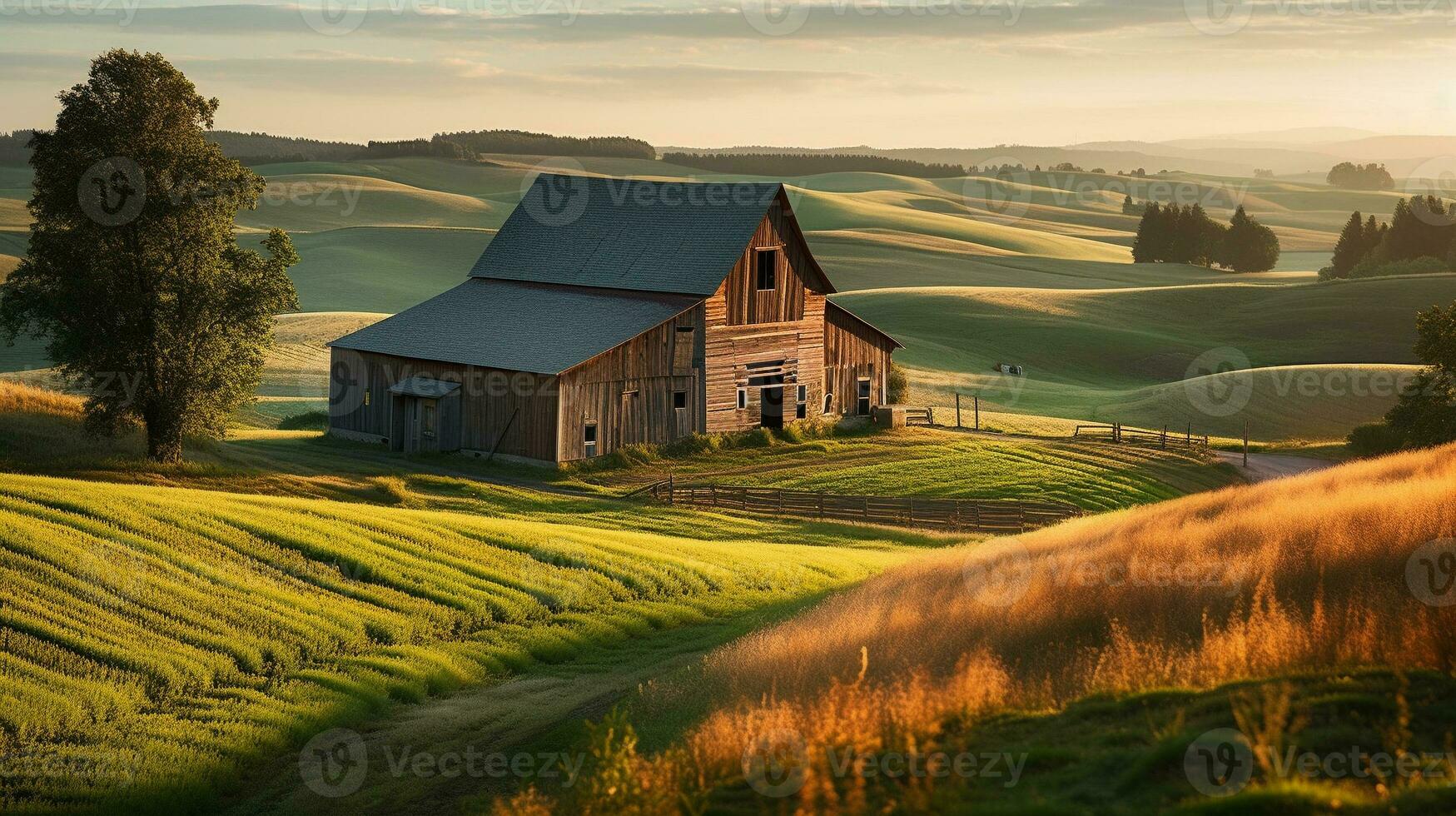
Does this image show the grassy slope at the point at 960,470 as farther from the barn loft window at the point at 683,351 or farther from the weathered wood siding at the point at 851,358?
the barn loft window at the point at 683,351

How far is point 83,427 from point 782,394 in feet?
85.4

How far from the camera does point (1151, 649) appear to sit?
39.8 ft

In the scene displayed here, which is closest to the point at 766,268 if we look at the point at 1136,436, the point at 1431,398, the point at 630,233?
the point at 630,233

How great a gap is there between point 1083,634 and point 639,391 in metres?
35.5

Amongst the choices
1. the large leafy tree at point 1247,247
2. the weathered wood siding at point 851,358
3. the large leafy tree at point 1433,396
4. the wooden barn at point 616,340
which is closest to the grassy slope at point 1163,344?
the weathered wood siding at point 851,358

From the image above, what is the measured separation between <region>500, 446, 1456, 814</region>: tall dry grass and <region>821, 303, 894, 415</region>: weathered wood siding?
119 ft

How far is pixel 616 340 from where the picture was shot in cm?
4784

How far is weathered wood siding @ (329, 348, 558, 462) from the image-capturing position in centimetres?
4619

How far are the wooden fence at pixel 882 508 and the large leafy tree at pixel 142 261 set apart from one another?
13.2m

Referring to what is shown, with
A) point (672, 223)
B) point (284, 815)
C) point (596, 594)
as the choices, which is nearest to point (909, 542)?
point (596, 594)

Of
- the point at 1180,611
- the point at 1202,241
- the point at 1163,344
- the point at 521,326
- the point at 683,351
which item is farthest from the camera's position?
the point at 1202,241

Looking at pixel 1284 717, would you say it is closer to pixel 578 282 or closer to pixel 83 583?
pixel 83 583

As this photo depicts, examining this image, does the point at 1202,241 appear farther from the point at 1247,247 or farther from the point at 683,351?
the point at 683,351

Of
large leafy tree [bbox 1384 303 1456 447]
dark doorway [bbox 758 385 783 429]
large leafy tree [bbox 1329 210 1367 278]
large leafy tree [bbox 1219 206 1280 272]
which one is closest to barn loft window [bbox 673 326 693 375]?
dark doorway [bbox 758 385 783 429]
